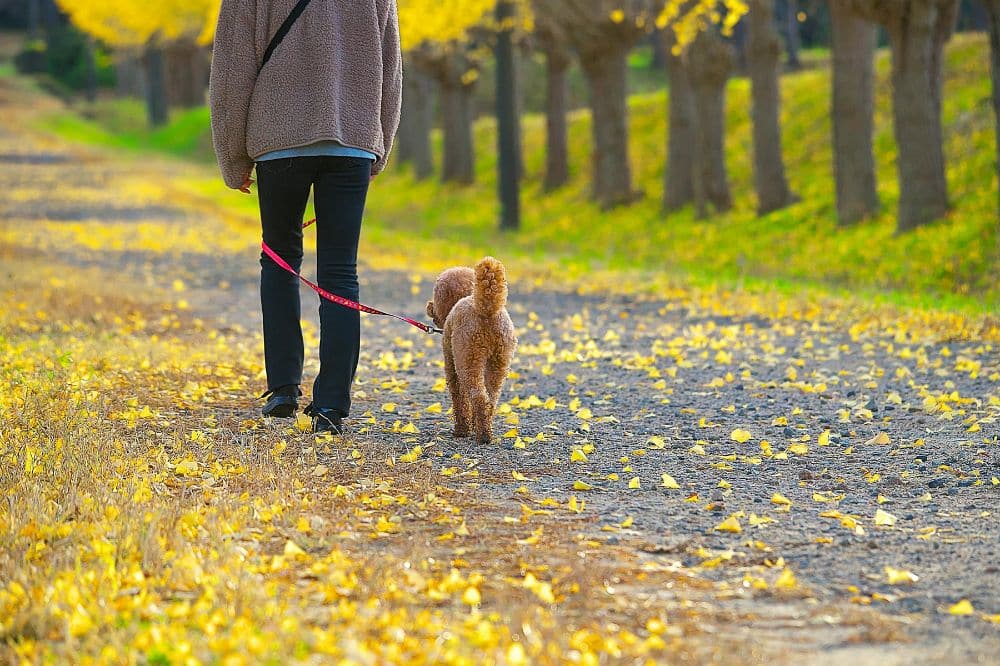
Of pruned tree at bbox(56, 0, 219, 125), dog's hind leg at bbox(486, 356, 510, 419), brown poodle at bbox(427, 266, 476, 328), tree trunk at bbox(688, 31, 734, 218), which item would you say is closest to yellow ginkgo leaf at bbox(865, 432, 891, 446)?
dog's hind leg at bbox(486, 356, 510, 419)

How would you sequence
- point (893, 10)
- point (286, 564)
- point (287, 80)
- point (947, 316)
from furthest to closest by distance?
point (893, 10) → point (947, 316) → point (287, 80) → point (286, 564)

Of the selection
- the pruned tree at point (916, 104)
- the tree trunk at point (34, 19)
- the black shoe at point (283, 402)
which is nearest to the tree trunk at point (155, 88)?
the tree trunk at point (34, 19)

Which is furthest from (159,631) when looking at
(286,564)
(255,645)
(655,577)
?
(655,577)

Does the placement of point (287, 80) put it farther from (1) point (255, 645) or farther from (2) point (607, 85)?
(2) point (607, 85)

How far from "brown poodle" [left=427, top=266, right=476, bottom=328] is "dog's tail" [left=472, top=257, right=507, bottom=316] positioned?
480 millimetres

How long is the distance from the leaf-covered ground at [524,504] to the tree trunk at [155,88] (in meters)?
51.1

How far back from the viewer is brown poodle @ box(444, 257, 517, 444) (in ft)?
19.2

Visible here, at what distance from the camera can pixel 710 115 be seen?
68.7 ft

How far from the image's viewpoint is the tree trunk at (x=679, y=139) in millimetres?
21812

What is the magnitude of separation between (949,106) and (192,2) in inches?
1217

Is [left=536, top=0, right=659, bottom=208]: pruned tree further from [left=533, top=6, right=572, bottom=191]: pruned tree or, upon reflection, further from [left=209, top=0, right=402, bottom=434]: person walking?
[left=209, top=0, right=402, bottom=434]: person walking

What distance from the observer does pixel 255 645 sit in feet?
10.8

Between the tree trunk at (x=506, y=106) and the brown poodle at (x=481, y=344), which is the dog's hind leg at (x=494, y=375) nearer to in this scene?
→ the brown poodle at (x=481, y=344)

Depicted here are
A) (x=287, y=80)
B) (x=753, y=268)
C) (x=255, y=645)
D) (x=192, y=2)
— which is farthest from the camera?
(x=192, y=2)
